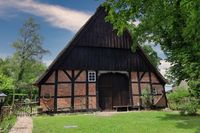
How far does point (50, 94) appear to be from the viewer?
18953 mm

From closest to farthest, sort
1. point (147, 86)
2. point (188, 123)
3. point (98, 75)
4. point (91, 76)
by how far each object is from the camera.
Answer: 1. point (188, 123)
2. point (91, 76)
3. point (98, 75)
4. point (147, 86)

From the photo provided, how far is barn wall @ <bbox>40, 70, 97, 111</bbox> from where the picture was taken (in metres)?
18.9

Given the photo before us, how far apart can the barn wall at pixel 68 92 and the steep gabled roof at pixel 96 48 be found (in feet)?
2.17

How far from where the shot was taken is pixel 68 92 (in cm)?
1948

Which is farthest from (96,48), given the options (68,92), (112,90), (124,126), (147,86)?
(124,126)

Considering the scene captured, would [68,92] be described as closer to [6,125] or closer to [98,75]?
[98,75]

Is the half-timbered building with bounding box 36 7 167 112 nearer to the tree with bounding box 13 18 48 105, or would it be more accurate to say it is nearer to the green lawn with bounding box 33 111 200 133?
the green lawn with bounding box 33 111 200 133

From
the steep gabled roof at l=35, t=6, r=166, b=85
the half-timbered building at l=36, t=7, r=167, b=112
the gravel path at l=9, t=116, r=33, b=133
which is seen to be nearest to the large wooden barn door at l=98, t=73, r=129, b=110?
the half-timbered building at l=36, t=7, r=167, b=112

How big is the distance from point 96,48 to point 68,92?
16.9 ft

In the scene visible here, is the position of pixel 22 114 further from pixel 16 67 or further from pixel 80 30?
pixel 16 67

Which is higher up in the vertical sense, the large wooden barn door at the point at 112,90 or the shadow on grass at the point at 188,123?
the large wooden barn door at the point at 112,90

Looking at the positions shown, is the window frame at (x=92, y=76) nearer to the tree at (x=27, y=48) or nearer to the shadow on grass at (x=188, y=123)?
the shadow on grass at (x=188, y=123)

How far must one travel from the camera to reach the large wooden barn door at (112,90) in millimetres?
21281

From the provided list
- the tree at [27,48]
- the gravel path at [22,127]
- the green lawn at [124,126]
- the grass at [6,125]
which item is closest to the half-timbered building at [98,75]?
the grass at [6,125]
